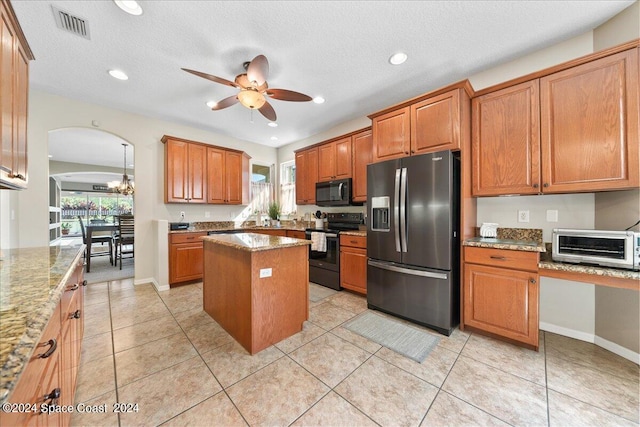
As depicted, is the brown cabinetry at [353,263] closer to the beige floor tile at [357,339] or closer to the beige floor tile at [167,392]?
the beige floor tile at [357,339]

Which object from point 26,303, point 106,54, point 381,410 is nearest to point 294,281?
point 381,410

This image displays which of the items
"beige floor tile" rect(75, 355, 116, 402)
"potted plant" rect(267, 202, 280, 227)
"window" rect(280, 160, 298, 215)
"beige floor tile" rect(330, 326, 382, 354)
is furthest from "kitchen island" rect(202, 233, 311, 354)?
"window" rect(280, 160, 298, 215)

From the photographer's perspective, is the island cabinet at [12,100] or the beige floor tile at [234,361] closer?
the island cabinet at [12,100]

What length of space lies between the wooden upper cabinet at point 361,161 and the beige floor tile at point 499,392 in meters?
2.44

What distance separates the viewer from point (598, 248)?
1.82m

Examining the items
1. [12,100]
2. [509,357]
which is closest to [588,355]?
[509,357]

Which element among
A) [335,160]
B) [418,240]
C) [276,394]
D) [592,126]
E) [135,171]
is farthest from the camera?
[335,160]

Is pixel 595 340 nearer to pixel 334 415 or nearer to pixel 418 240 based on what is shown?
pixel 418 240

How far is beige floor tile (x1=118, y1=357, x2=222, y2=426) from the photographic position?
55.7 inches

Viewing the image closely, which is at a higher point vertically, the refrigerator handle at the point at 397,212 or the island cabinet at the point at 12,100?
the island cabinet at the point at 12,100

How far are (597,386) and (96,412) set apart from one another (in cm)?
335

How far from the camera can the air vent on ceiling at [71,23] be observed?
1.95 metres

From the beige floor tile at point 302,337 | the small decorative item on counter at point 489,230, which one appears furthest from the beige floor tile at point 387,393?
the small decorative item on counter at point 489,230

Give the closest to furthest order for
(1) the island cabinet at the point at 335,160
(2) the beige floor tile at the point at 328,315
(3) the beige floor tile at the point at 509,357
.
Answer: (3) the beige floor tile at the point at 509,357
(2) the beige floor tile at the point at 328,315
(1) the island cabinet at the point at 335,160
